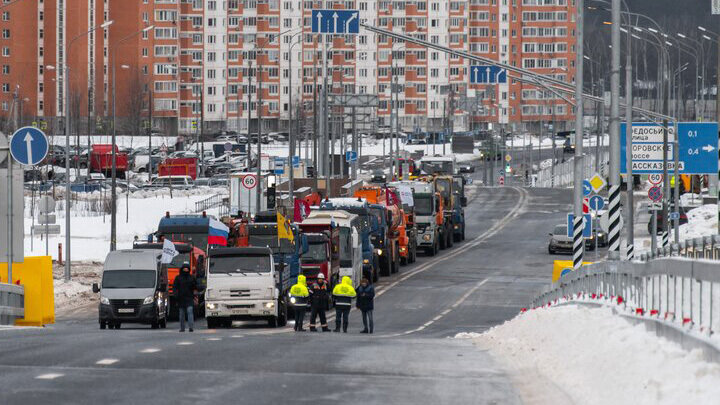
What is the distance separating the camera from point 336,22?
33.1m

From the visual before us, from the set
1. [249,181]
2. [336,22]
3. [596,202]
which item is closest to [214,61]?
[249,181]

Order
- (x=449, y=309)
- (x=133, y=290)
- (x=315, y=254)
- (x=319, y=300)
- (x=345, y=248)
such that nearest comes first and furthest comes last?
(x=319, y=300) → (x=133, y=290) → (x=315, y=254) → (x=449, y=309) → (x=345, y=248)

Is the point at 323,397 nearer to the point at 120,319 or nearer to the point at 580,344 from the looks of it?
the point at 580,344

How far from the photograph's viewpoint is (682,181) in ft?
298

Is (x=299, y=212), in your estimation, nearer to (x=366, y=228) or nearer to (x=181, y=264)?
(x=366, y=228)

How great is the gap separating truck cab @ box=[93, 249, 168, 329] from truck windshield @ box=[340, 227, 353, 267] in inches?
334

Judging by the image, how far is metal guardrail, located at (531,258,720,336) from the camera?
12727 mm

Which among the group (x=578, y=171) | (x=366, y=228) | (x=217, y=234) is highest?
(x=578, y=171)

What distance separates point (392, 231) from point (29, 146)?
30.2 meters

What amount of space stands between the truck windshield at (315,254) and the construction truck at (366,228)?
6885 mm

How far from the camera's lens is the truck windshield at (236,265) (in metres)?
36.5

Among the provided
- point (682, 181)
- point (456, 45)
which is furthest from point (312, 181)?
point (456, 45)

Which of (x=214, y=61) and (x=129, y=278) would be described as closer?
(x=129, y=278)

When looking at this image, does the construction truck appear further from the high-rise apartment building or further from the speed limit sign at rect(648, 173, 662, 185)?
the high-rise apartment building
